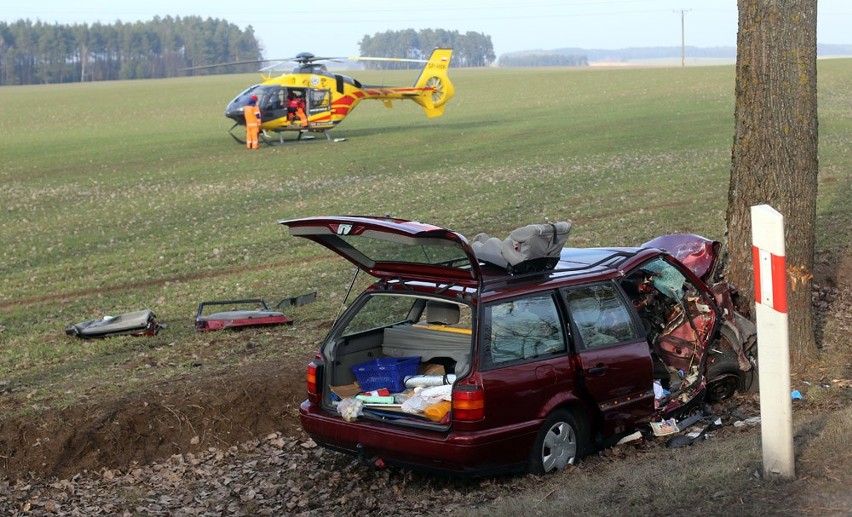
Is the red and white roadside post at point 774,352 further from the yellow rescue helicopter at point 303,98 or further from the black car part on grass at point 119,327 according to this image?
the yellow rescue helicopter at point 303,98

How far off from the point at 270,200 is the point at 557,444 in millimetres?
18282

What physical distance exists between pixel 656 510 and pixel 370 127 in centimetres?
4201

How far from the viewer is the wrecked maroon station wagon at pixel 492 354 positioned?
6.98 meters

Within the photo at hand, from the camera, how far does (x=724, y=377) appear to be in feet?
29.0

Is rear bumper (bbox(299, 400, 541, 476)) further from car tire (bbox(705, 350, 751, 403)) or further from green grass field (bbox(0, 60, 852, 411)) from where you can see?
green grass field (bbox(0, 60, 852, 411))

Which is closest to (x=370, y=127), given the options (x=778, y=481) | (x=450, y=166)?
(x=450, y=166)

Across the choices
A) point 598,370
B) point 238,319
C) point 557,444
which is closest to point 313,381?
point 557,444

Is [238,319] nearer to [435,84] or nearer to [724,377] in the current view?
[724,377]

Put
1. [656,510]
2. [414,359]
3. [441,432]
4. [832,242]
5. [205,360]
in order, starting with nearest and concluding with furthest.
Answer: [656,510] < [441,432] < [414,359] < [205,360] < [832,242]

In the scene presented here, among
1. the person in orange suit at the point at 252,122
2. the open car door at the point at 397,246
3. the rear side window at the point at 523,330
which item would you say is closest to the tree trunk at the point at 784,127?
the rear side window at the point at 523,330

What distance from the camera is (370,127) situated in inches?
1849

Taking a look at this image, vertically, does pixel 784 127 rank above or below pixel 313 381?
above

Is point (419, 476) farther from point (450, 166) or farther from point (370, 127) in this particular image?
point (370, 127)

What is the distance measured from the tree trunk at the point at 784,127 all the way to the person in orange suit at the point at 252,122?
30070 millimetres
